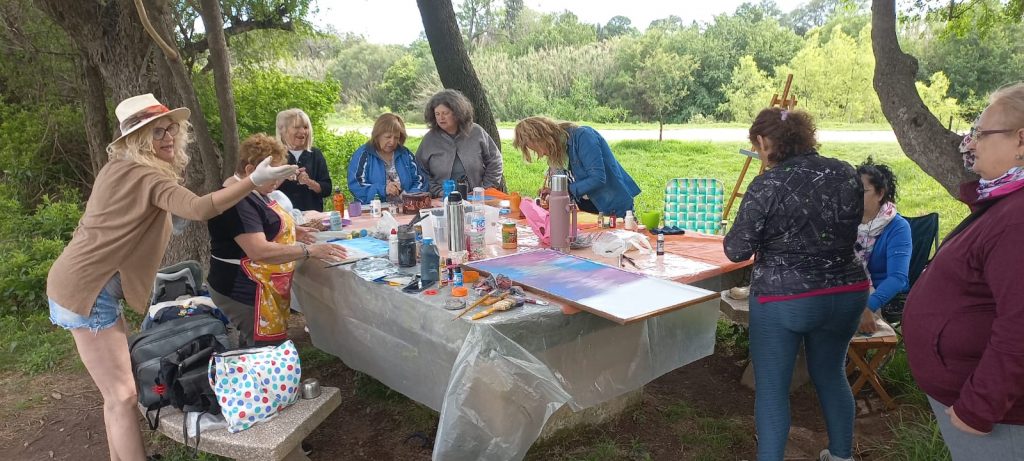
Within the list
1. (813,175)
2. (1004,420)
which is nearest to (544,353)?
(813,175)

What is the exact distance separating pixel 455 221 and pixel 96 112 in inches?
249

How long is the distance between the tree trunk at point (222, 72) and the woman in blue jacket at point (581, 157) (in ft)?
6.85

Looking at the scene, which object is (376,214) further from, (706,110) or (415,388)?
(706,110)

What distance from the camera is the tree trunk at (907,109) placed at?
14.3 feet

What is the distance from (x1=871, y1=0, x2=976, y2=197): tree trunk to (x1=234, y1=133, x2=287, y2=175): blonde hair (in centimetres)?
406

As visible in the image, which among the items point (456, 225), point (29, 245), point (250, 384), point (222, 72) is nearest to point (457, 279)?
point (456, 225)

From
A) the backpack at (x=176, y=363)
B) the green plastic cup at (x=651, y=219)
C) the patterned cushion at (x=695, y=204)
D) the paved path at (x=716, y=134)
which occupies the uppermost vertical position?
the green plastic cup at (x=651, y=219)

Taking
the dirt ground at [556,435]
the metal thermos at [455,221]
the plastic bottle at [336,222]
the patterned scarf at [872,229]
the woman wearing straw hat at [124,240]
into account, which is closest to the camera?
the woman wearing straw hat at [124,240]

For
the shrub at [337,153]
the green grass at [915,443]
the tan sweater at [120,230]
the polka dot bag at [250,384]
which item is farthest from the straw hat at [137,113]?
the shrub at [337,153]

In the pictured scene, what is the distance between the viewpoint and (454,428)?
225cm

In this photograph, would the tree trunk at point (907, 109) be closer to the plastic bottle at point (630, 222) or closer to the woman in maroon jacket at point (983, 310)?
the plastic bottle at point (630, 222)

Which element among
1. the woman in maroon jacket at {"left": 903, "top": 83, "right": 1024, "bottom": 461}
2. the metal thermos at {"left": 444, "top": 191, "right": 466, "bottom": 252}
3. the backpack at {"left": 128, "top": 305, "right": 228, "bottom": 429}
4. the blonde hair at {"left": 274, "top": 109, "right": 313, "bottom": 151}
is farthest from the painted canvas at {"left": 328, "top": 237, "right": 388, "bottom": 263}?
the woman in maroon jacket at {"left": 903, "top": 83, "right": 1024, "bottom": 461}

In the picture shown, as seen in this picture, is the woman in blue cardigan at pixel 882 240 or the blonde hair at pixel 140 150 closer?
the blonde hair at pixel 140 150

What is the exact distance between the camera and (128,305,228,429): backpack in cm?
248
